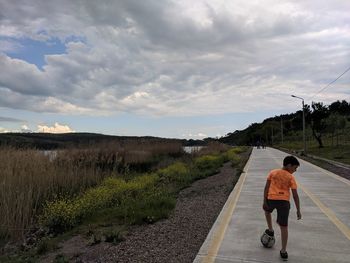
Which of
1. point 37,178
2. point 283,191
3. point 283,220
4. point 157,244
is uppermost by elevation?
point 283,191

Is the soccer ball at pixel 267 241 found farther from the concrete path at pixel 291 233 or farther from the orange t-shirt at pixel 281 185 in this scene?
the orange t-shirt at pixel 281 185

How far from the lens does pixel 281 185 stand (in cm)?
675

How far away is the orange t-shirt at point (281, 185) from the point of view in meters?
6.71

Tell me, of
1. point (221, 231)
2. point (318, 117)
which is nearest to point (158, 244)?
point (221, 231)

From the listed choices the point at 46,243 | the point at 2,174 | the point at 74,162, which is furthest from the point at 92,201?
the point at 74,162

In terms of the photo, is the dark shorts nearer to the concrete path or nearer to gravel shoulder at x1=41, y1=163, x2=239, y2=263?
the concrete path

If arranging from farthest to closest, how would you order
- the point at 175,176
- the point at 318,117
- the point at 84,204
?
the point at 318,117
the point at 175,176
the point at 84,204

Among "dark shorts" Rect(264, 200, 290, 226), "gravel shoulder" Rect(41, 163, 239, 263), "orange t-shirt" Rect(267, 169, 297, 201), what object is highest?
"orange t-shirt" Rect(267, 169, 297, 201)

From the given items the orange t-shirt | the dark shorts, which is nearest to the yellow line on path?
the dark shorts

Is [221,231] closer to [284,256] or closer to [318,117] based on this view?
[284,256]

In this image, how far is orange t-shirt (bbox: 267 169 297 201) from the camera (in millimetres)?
6707

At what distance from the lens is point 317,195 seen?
13617 mm

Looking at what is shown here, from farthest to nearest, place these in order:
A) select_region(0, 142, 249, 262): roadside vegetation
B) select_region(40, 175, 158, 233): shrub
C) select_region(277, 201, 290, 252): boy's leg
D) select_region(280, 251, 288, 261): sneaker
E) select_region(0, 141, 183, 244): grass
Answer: select_region(40, 175, 158, 233): shrub → select_region(0, 141, 183, 244): grass → select_region(0, 142, 249, 262): roadside vegetation → select_region(277, 201, 290, 252): boy's leg → select_region(280, 251, 288, 261): sneaker

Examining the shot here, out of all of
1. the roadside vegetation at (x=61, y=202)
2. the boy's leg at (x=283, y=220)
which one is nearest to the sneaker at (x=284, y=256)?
the boy's leg at (x=283, y=220)
